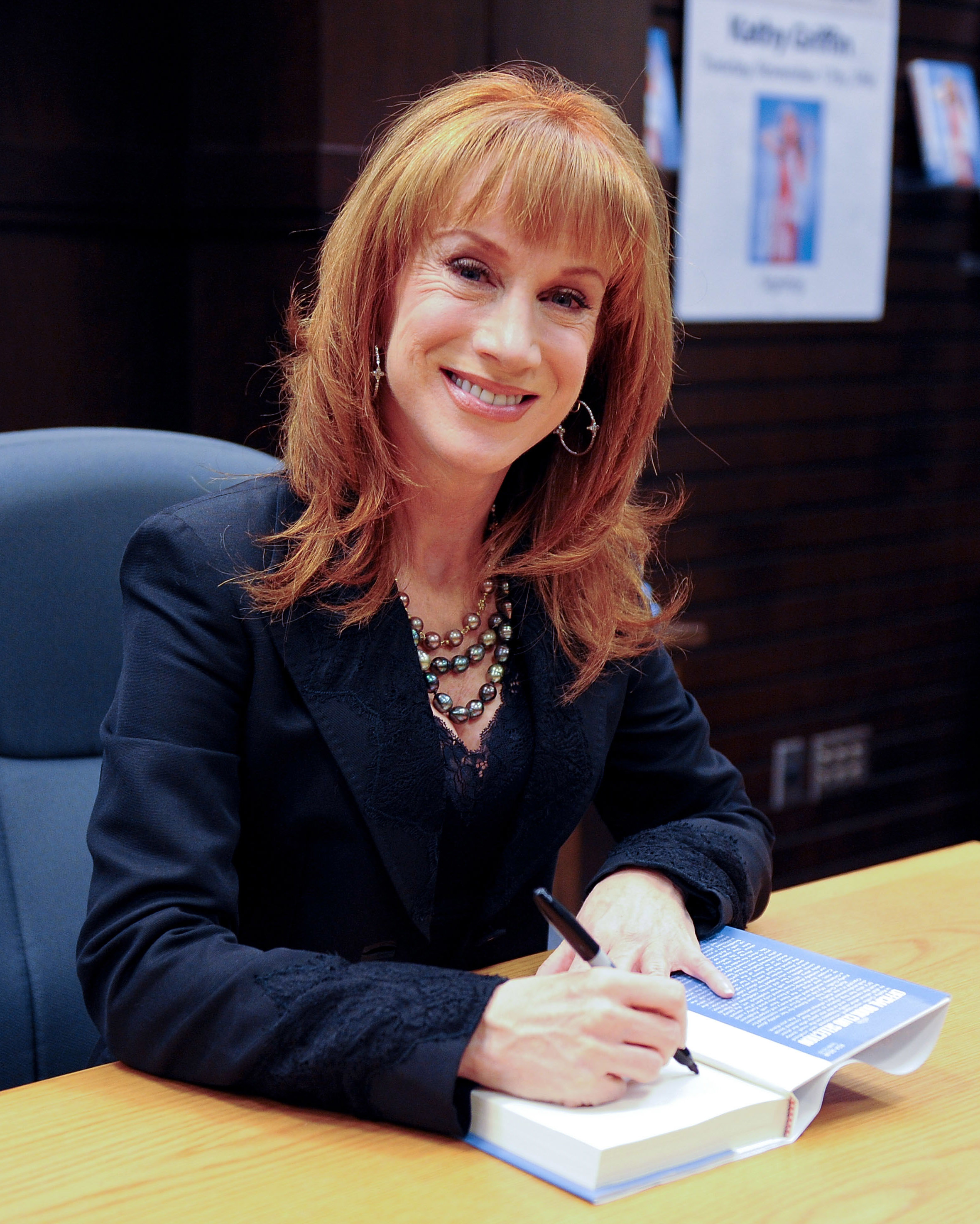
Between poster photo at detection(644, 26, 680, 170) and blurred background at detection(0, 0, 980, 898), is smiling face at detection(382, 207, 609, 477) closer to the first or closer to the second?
blurred background at detection(0, 0, 980, 898)

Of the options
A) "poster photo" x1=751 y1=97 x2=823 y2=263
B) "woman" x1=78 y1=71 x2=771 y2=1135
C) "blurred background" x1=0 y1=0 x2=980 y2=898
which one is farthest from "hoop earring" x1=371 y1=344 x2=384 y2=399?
"poster photo" x1=751 y1=97 x2=823 y2=263

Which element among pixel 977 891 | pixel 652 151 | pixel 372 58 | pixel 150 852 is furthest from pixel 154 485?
pixel 652 151

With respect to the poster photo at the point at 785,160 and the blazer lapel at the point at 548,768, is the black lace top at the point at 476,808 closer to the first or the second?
the blazer lapel at the point at 548,768

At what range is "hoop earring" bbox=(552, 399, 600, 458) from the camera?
1.60 metres

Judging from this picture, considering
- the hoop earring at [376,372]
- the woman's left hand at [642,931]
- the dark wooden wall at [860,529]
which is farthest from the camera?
the dark wooden wall at [860,529]

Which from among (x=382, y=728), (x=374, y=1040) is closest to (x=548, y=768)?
(x=382, y=728)

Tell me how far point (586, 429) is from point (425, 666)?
345 mm

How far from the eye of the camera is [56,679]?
153 cm

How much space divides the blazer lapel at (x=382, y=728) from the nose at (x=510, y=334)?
10.6 inches

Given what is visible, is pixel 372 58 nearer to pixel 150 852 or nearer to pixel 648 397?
pixel 648 397

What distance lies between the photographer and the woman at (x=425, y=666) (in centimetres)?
115

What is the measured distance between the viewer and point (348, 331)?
142 centimetres

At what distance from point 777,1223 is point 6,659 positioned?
96 cm

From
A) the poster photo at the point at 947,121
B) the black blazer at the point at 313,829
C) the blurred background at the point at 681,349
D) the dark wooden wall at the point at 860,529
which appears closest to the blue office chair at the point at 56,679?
the black blazer at the point at 313,829
